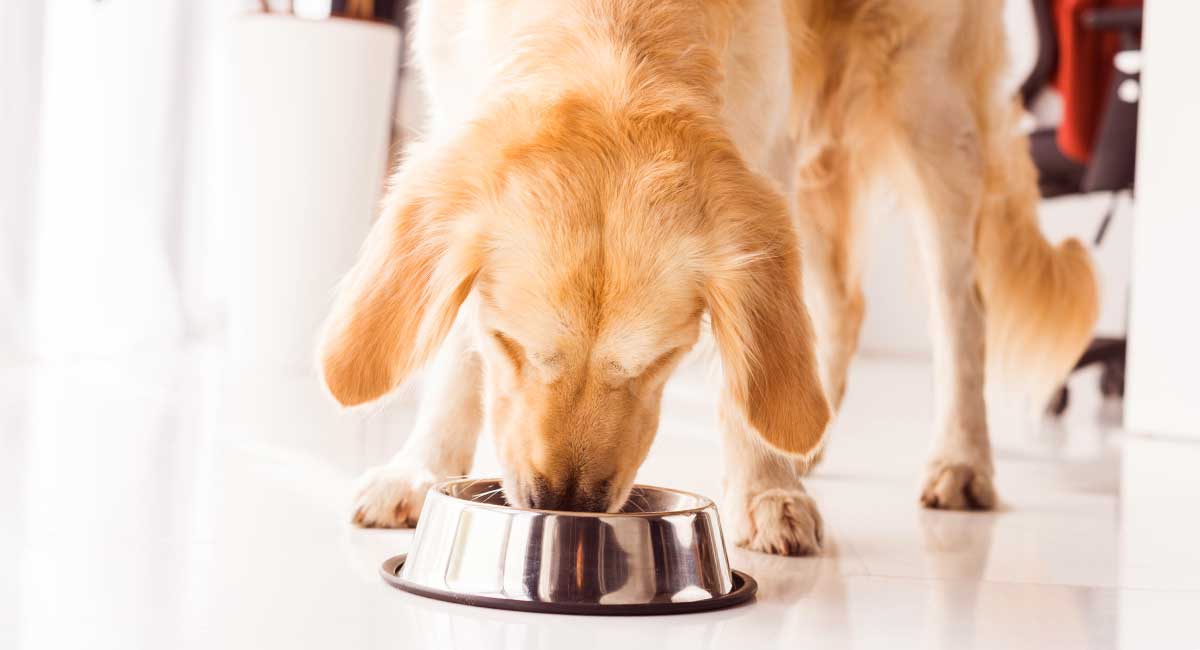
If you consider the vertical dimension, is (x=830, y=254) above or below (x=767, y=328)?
below

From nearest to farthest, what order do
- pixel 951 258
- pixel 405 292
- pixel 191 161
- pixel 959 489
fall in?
pixel 405 292
pixel 959 489
pixel 951 258
pixel 191 161

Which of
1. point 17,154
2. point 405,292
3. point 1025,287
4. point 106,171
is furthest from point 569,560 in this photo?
point 106,171

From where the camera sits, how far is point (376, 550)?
1.94 metres

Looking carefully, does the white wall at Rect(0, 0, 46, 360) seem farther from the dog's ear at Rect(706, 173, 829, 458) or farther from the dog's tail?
the dog's ear at Rect(706, 173, 829, 458)

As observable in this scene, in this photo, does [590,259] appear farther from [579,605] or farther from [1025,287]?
[1025,287]

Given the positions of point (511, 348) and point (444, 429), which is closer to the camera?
point (511, 348)

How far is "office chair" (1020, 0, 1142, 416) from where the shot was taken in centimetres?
471

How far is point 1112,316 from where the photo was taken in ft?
23.0

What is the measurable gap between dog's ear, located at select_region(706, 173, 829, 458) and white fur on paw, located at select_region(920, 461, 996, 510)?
1014 mm

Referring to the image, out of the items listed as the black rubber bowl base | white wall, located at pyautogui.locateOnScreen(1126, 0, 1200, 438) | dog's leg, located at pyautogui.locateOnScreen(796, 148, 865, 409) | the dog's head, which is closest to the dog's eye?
the dog's head

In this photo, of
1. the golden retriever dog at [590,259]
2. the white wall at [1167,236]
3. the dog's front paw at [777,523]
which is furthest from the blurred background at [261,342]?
the golden retriever dog at [590,259]

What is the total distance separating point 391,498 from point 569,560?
2.10 ft

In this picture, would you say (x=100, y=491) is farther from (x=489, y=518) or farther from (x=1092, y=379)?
(x=1092, y=379)

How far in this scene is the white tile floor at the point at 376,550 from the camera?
152cm
